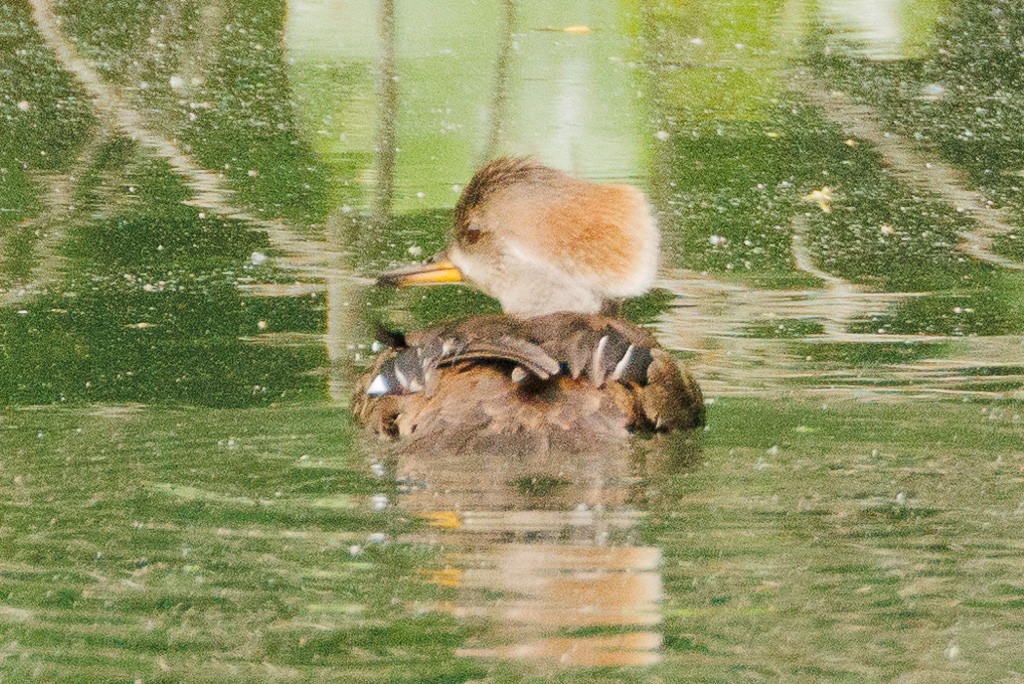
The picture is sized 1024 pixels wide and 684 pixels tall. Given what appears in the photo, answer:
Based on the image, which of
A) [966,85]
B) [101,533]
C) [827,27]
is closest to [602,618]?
[101,533]

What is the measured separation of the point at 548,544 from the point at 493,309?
3344mm

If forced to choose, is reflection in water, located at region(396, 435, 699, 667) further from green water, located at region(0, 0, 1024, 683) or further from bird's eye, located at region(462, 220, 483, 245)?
bird's eye, located at region(462, 220, 483, 245)

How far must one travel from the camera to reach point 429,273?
264 inches

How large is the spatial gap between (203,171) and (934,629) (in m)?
5.61

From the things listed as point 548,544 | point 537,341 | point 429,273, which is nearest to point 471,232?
point 429,273

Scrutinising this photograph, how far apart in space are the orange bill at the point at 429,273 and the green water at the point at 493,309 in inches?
12.2

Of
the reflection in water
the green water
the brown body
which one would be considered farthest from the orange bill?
the reflection in water

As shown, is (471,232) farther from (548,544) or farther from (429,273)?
(548,544)

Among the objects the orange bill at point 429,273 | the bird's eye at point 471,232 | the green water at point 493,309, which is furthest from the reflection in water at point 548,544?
the orange bill at point 429,273

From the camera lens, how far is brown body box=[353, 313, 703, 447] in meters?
5.14

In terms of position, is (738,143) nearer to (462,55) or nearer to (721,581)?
(462,55)

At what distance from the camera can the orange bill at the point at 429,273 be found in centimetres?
666

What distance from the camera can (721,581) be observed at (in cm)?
390

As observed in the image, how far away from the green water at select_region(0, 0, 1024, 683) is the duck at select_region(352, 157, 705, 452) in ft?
0.45
